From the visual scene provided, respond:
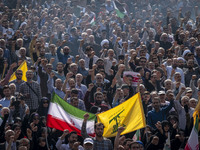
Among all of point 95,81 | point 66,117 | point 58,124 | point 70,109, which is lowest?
point 58,124

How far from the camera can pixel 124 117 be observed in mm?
12688

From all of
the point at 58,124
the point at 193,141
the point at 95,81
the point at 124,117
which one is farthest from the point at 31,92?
the point at 193,141

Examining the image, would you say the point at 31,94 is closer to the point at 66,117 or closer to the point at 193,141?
the point at 66,117

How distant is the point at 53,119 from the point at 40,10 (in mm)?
12714

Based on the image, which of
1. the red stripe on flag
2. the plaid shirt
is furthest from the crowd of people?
the red stripe on flag

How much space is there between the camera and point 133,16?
27.2 m

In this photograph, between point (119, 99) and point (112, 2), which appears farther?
point (112, 2)

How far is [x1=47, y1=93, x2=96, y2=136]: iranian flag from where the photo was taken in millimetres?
12711

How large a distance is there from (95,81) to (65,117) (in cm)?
252

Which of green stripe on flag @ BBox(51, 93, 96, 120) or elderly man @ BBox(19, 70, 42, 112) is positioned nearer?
green stripe on flag @ BBox(51, 93, 96, 120)

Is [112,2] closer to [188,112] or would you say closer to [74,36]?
[74,36]

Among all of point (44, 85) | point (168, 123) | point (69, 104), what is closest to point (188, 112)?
point (168, 123)

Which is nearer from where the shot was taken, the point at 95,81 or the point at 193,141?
the point at 193,141

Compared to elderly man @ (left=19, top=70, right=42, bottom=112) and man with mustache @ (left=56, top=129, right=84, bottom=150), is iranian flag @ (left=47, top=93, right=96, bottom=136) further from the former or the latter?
elderly man @ (left=19, top=70, right=42, bottom=112)
